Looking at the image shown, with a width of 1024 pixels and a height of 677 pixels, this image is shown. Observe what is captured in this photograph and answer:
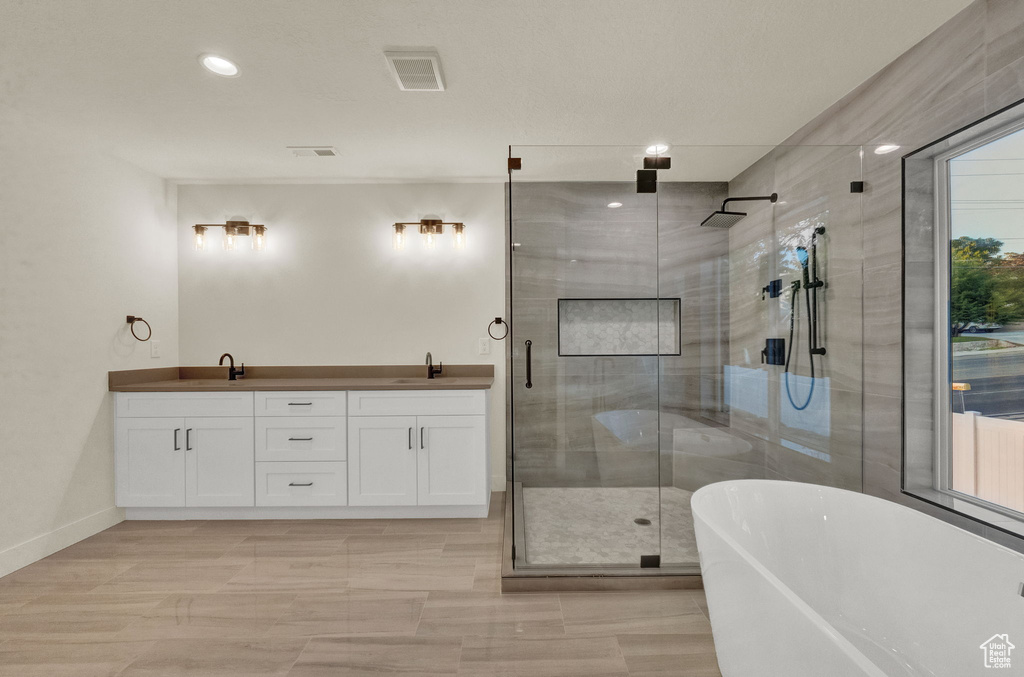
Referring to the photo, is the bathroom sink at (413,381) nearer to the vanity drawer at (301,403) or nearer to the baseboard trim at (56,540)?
the vanity drawer at (301,403)

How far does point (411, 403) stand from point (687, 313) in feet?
5.98

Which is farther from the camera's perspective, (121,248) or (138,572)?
(121,248)

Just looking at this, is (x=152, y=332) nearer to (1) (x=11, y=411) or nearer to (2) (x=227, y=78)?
(1) (x=11, y=411)

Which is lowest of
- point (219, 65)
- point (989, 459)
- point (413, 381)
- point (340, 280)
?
point (989, 459)

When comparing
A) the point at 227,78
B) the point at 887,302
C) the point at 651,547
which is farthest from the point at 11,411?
the point at 887,302

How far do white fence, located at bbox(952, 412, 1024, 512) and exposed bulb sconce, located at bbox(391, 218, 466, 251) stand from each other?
304 centimetres

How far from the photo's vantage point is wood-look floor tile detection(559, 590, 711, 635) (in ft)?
6.31

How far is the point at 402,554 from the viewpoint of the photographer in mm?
2617

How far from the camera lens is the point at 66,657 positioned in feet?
5.84

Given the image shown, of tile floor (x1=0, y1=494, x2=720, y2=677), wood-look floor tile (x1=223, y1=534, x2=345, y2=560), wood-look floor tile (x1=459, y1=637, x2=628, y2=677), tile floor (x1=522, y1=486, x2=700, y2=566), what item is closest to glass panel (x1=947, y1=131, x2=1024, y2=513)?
tile floor (x1=522, y1=486, x2=700, y2=566)

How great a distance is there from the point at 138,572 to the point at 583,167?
123 inches

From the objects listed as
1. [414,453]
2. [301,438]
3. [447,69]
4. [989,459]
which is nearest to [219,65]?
[447,69]

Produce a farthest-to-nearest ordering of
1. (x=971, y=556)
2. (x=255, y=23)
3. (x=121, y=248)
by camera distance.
Answer: (x=121, y=248), (x=255, y=23), (x=971, y=556)

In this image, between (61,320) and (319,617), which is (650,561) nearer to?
(319,617)
